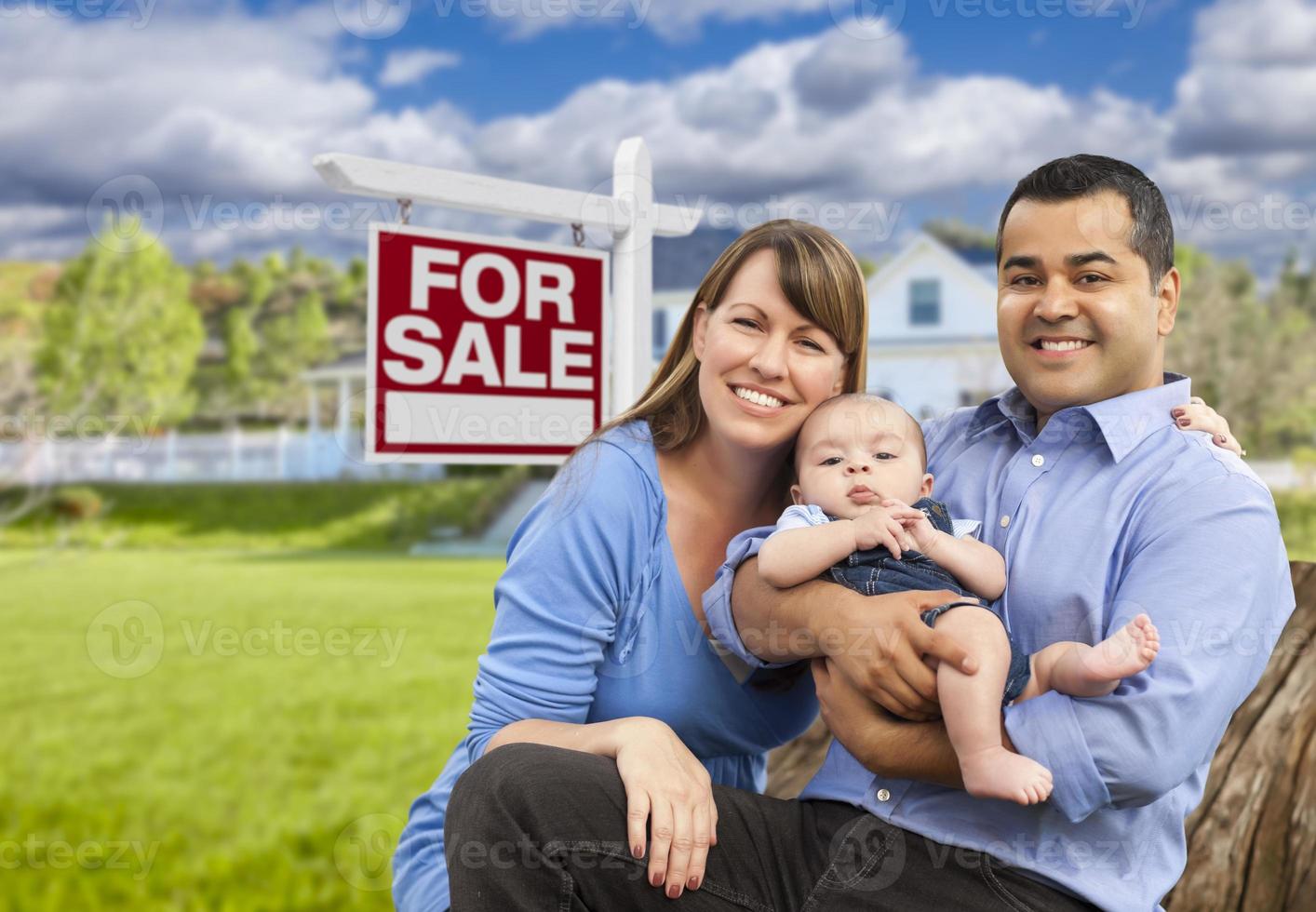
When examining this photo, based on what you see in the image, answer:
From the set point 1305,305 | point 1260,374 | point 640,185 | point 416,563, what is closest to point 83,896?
point 640,185

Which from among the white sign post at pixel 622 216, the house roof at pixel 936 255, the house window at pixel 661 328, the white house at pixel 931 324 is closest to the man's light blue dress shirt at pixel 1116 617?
the white sign post at pixel 622 216

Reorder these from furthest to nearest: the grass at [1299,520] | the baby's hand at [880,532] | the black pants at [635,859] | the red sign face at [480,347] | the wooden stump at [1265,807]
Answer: the grass at [1299,520] → the red sign face at [480,347] → the wooden stump at [1265,807] → the baby's hand at [880,532] → the black pants at [635,859]

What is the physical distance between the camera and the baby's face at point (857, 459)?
2.08m

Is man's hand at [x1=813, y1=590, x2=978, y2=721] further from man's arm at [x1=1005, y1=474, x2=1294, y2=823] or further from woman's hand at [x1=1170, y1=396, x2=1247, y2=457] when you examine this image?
woman's hand at [x1=1170, y1=396, x2=1247, y2=457]

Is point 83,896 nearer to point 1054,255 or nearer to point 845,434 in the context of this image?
point 845,434

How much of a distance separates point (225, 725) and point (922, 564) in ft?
38.9

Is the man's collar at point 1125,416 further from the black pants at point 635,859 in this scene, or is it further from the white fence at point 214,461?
the white fence at point 214,461

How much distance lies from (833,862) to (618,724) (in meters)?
0.44

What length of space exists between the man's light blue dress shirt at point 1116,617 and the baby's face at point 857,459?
0.15 m

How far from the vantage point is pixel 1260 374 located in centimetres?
1945

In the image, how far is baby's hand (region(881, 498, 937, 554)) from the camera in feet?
6.37

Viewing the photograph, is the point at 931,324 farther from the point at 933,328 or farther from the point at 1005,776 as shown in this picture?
the point at 1005,776

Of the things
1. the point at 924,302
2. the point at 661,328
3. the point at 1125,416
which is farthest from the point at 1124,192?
the point at 924,302

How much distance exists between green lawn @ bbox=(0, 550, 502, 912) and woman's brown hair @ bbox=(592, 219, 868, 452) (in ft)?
4.18
